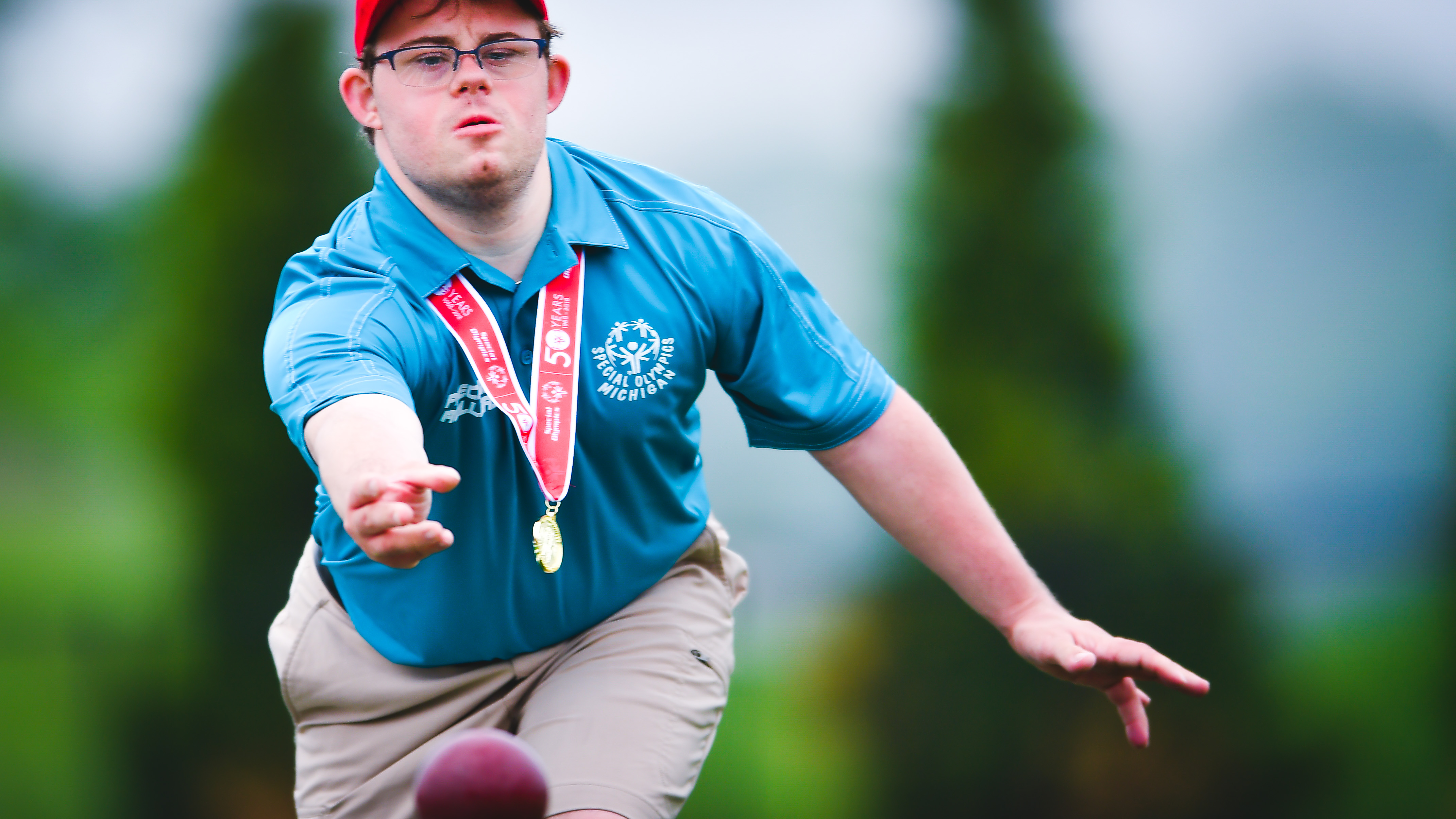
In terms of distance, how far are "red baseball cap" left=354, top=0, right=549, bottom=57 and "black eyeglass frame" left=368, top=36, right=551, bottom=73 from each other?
47 millimetres

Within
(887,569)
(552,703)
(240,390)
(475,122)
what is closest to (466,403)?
(475,122)

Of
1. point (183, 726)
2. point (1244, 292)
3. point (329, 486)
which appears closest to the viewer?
point (329, 486)

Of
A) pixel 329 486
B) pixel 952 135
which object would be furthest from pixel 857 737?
pixel 329 486

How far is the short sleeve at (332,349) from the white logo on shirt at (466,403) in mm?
141

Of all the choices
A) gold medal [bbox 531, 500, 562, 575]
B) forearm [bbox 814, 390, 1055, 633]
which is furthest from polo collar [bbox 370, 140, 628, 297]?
forearm [bbox 814, 390, 1055, 633]

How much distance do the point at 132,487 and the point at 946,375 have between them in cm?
386

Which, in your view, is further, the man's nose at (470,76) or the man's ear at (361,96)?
the man's ear at (361,96)

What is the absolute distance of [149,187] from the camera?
610 cm

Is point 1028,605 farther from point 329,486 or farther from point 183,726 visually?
point 183,726

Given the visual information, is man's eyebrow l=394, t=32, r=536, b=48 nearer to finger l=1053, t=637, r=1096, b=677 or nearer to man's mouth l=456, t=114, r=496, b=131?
man's mouth l=456, t=114, r=496, b=131

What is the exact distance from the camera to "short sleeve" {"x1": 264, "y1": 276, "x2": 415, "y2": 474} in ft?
6.61

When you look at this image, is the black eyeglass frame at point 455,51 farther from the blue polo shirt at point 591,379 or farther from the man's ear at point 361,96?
the blue polo shirt at point 591,379

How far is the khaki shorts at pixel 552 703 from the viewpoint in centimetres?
252

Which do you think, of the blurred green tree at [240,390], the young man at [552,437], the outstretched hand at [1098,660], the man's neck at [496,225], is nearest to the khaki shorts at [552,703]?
the young man at [552,437]
